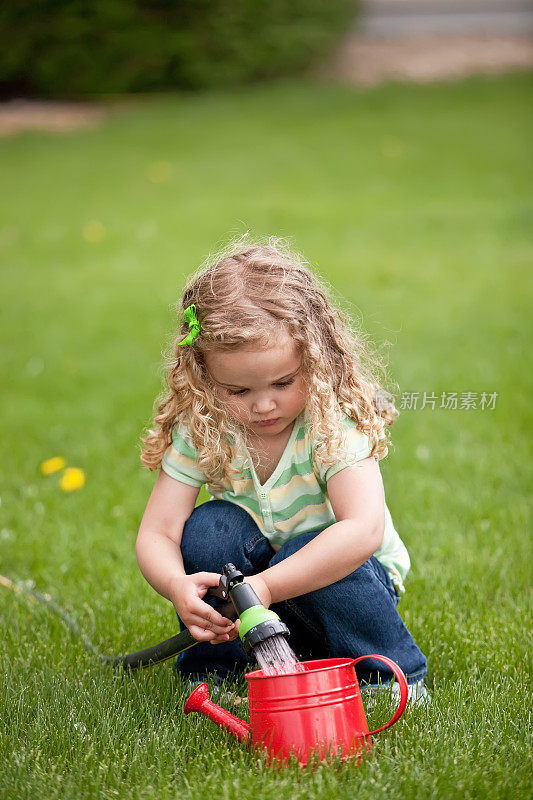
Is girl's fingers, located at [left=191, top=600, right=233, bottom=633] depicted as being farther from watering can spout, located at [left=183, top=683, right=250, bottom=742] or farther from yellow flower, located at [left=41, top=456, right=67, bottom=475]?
yellow flower, located at [left=41, top=456, right=67, bottom=475]

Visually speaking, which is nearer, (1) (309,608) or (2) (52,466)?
(1) (309,608)

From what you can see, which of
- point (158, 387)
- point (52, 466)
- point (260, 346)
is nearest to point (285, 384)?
point (260, 346)

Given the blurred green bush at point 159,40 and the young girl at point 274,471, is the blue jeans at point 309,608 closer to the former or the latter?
the young girl at point 274,471

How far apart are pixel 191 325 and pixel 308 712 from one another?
2.90ft

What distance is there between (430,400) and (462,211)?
437 cm

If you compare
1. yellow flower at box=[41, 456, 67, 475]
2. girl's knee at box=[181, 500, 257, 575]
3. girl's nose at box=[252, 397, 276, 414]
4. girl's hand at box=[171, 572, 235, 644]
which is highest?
girl's nose at box=[252, 397, 276, 414]

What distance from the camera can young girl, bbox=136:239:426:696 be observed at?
205cm

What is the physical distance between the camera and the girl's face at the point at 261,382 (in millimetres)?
2053

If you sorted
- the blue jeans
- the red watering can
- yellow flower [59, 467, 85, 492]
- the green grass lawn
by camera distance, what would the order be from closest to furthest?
Result: the red watering can, the green grass lawn, the blue jeans, yellow flower [59, 467, 85, 492]

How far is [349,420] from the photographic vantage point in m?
2.19

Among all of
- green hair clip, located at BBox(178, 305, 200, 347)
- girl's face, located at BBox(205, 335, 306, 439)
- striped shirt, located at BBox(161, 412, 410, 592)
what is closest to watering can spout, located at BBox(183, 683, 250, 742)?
striped shirt, located at BBox(161, 412, 410, 592)

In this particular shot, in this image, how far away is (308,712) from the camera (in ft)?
5.86

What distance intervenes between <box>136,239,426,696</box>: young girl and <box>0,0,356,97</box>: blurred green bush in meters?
13.5

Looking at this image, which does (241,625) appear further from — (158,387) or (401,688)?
(158,387)
